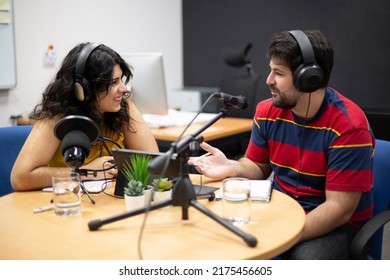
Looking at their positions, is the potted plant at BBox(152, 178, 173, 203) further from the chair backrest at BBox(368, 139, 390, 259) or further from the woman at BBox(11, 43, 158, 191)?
the chair backrest at BBox(368, 139, 390, 259)

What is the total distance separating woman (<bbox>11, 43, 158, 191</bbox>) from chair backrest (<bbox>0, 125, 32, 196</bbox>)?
0.87 feet

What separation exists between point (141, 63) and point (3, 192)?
3.90 feet

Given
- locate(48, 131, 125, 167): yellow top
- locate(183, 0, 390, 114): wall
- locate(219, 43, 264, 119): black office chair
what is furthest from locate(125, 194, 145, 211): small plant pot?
locate(183, 0, 390, 114): wall

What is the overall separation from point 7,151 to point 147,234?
1.09 metres

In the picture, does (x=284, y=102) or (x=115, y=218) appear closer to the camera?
(x=115, y=218)

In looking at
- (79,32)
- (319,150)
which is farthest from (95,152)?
(79,32)

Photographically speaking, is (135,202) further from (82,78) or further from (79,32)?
(79,32)

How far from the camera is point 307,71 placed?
1.58 meters

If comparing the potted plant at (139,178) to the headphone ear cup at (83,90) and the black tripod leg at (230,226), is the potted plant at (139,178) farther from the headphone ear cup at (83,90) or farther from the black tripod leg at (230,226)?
the headphone ear cup at (83,90)

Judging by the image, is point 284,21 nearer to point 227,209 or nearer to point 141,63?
point 141,63

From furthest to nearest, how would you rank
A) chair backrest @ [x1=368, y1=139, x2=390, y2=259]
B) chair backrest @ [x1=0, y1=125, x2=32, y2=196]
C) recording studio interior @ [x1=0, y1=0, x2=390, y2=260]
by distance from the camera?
1. recording studio interior @ [x1=0, y1=0, x2=390, y2=260]
2. chair backrest @ [x1=0, y1=125, x2=32, y2=196]
3. chair backrest @ [x1=368, y1=139, x2=390, y2=259]

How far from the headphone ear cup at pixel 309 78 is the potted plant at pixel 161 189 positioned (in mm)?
590

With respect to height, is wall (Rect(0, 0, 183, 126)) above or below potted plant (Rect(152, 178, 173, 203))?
above

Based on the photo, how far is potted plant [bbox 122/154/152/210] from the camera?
53.5 inches
